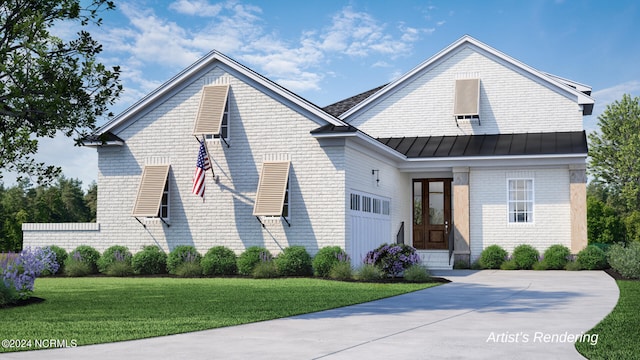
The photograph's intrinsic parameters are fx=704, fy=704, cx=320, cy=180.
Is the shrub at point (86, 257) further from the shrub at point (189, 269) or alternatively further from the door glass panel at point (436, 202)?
the door glass panel at point (436, 202)

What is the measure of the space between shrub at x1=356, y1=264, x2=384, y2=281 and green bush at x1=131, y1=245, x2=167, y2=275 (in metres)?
7.13

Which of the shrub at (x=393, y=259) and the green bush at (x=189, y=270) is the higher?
the shrub at (x=393, y=259)

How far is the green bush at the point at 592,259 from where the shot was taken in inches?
978

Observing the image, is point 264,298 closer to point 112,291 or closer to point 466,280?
point 112,291

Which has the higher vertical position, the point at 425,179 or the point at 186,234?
the point at 425,179

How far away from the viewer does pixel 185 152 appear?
23.6 m

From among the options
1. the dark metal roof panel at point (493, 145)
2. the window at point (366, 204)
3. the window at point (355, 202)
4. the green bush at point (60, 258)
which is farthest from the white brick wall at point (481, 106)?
the green bush at point (60, 258)

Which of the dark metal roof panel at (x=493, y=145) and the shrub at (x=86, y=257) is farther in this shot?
the dark metal roof panel at (x=493, y=145)

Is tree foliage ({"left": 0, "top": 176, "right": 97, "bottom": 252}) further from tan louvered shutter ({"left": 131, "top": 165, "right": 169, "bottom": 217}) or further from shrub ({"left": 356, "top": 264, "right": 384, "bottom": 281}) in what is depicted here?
shrub ({"left": 356, "top": 264, "right": 384, "bottom": 281})

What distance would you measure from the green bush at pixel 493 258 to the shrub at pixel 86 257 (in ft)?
45.9

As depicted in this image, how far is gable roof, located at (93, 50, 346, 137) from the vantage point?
72.9ft

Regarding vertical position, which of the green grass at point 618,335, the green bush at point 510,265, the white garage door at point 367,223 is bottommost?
the green bush at point 510,265

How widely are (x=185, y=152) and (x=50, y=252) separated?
5.57 m

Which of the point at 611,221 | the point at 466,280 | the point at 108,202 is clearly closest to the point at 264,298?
the point at 466,280
